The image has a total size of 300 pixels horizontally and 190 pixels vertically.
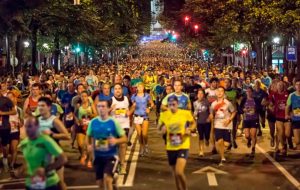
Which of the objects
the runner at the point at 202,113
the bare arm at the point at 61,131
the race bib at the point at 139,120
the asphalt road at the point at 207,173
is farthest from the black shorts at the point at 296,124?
the bare arm at the point at 61,131

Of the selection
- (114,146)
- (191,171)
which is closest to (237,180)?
(191,171)

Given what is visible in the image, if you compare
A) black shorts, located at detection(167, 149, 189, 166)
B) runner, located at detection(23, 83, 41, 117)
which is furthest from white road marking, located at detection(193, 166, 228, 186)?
runner, located at detection(23, 83, 41, 117)

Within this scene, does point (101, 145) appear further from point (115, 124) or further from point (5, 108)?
point (5, 108)

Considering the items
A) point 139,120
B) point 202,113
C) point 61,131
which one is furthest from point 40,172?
point 202,113

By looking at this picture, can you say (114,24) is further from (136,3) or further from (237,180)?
(237,180)

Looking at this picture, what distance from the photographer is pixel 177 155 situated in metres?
9.59

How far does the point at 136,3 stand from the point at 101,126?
117 feet

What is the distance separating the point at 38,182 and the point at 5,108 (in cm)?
609

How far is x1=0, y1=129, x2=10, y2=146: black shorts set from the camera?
12.8m

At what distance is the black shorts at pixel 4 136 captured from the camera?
12758 millimetres

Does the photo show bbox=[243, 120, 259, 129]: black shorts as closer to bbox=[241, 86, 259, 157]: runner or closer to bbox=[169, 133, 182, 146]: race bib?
bbox=[241, 86, 259, 157]: runner

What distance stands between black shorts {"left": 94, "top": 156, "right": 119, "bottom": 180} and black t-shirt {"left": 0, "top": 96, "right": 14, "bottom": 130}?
14.0ft

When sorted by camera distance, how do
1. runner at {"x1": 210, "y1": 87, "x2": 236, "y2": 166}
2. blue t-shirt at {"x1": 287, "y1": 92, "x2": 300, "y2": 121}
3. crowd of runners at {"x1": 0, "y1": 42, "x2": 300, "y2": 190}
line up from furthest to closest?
blue t-shirt at {"x1": 287, "y1": 92, "x2": 300, "y2": 121} → runner at {"x1": 210, "y1": 87, "x2": 236, "y2": 166} → crowd of runners at {"x1": 0, "y1": 42, "x2": 300, "y2": 190}

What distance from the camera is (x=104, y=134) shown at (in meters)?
8.74
